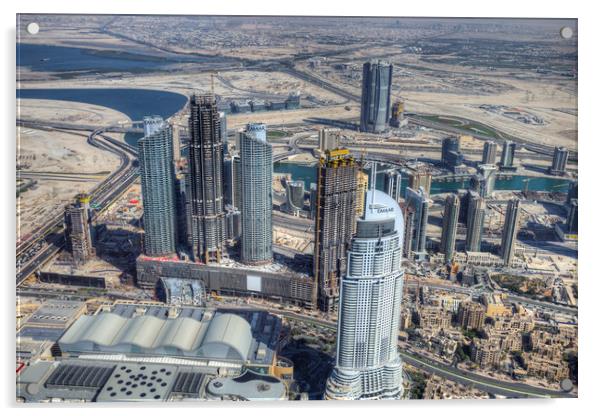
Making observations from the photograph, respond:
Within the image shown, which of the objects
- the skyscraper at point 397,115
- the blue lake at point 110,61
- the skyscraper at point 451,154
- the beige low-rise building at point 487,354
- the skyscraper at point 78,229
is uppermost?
the blue lake at point 110,61

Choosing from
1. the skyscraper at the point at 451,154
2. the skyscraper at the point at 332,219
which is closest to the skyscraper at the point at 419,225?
the skyscraper at the point at 332,219

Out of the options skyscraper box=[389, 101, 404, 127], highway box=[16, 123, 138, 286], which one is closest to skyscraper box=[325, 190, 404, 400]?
highway box=[16, 123, 138, 286]

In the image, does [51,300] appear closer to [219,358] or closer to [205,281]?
[205,281]

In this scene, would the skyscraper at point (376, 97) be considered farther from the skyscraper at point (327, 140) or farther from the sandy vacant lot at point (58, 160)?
the sandy vacant lot at point (58, 160)

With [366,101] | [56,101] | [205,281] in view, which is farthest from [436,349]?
[56,101]

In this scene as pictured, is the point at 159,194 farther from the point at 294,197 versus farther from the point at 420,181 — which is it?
the point at 420,181

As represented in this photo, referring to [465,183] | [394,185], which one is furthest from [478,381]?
[465,183]
